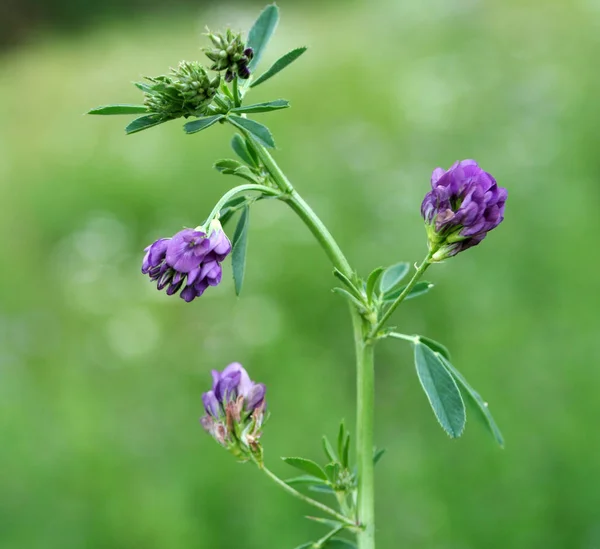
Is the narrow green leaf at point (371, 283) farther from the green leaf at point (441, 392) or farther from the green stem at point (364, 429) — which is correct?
the green leaf at point (441, 392)

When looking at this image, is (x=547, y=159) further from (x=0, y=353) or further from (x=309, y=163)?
(x=0, y=353)

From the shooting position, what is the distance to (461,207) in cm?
Answer: 83

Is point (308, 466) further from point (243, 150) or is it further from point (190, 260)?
point (243, 150)

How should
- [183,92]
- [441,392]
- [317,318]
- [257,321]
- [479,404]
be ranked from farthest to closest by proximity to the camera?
[317,318], [257,321], [479,404], [441,392], [183,92]

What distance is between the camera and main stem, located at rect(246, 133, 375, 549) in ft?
2.88

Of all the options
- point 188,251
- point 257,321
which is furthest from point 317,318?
point 188,251

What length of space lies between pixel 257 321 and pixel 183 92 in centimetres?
239

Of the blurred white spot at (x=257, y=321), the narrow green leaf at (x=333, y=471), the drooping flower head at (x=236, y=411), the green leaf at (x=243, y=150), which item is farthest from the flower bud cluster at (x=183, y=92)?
the blurred white spot at (x=257, y=321)

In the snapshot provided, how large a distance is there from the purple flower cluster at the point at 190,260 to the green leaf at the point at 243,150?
14 cm

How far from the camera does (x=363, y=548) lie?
0.91 metres

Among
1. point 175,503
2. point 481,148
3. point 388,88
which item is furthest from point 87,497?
point 388,88

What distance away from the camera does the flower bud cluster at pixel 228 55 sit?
84cm

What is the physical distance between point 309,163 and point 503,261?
165 centimetres

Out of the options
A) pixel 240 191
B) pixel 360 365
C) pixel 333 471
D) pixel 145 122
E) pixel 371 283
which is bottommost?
pixel 333 471
